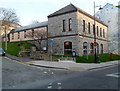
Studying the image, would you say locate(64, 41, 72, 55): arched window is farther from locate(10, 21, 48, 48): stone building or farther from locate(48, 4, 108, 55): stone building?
locate(10, 21, 48, 48): stone building

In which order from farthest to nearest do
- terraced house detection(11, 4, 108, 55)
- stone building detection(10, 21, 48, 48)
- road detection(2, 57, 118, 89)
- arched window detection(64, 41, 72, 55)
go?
stone building detection(10, 21, 48, 48) < arched window detection(64, 41, 72, 55) < terraced house detection(11, 4, 108, 55) < road detection(2, 57, 118, 89)

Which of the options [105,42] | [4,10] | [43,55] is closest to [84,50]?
[43,55]

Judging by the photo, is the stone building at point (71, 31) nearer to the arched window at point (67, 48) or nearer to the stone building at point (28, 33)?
the arched window at point (67, 48)

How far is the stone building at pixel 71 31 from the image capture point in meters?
20.6

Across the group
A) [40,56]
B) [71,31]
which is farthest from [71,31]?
[40,56]

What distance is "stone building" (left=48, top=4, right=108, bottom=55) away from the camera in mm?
20625

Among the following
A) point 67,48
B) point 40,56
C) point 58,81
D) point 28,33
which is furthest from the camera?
point 28,33

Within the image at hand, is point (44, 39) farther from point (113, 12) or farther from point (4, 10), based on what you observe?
point (113, 12)

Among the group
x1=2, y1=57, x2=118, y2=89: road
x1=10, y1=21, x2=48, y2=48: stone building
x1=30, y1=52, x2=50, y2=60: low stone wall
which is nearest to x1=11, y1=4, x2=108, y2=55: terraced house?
x1=10, y1=21, x2=48, y2=48: stone building

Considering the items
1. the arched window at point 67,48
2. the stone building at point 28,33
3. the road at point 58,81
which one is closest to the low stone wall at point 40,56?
the arched window at point 67,48

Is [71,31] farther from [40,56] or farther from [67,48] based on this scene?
[40,56]

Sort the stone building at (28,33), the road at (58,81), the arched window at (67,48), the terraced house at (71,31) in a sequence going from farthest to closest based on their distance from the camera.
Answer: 1. the stone building at (28,33)
2. the arched window at (67,48)
3. the terraced house at (71,31)
4. the road at (58,81)

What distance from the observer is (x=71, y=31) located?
21.2m

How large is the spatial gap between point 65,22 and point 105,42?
15.5 m
